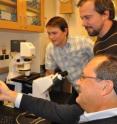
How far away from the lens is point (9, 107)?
197 cm

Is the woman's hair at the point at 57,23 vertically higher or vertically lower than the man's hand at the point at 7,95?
higher

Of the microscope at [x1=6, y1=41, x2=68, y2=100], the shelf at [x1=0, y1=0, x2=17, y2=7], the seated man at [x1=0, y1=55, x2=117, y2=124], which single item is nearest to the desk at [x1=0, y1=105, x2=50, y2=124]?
the microscope at [x1=6, y1=41, x2=68, y2=100]

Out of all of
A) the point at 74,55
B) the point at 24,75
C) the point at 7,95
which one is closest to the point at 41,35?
the point at 74,55

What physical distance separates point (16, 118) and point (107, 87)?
0.89m

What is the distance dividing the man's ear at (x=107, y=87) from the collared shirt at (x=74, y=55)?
1.37 metres

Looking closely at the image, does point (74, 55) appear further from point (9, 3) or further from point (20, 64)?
point (9, 3)

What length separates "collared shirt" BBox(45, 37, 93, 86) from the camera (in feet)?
7.97

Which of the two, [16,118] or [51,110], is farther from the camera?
[16,118]

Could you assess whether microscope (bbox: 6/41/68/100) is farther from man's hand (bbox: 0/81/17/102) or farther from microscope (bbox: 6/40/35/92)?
man's hand (bbox: 0/81/17/102)

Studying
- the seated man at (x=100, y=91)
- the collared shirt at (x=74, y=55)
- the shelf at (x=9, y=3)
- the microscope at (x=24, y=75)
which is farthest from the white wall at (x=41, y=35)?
the seated man at (x=100, y=91)

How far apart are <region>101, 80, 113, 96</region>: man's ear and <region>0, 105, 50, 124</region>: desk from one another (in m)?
0.74

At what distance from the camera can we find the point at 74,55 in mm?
2449

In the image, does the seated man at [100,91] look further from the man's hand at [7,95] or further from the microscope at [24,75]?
the microscope at [24,75]

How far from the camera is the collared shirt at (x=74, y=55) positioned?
243cm
